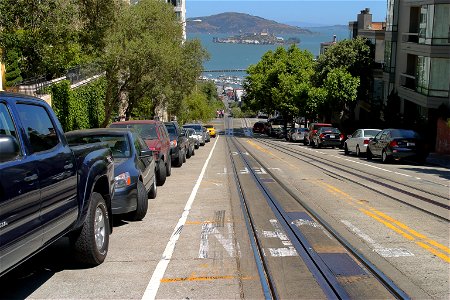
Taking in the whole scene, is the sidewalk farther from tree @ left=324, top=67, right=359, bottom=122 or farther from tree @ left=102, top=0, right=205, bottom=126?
tree @ left=324, top=67, right=359, bottom=122

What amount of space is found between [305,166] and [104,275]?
1577cm

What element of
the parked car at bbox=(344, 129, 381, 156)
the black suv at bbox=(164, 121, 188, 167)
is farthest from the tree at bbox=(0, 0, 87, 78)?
the parked car at bbox=(344, 129, 381, 156)

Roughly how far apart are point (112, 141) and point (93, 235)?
4436 millimetres

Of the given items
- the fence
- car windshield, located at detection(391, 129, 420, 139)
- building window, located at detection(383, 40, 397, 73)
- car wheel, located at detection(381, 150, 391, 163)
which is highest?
building window, located at detection(383, 40, 397, 73)

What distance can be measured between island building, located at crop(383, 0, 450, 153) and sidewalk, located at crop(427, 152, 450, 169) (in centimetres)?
72

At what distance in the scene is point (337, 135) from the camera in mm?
37844

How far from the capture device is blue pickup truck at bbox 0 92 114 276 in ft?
15.7

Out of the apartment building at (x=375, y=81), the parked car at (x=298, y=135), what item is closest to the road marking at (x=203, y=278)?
the apartment building at (x=375, y=81)

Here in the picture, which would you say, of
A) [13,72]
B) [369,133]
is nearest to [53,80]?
[13,72]

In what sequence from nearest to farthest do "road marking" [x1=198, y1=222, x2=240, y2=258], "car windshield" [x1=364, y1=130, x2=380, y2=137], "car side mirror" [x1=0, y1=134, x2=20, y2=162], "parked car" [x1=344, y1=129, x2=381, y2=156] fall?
"car side mirror" [x1=0, y1=134, x2=20, y2=162], "road marking" [x1=198, y1=222, x2=240, y2=258], "parked car" [x1=344, y1=129, x2=381, y2=156], "car windshield" [x1=364, y1=130, x2=380, y2=137]

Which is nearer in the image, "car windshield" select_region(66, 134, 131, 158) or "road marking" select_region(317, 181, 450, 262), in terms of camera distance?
"road marking" select_region(317, 181, 450, 262)

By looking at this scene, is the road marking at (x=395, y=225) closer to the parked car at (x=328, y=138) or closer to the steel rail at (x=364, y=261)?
the steel rail at (x=364, y=261)

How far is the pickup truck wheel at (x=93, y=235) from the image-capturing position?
267 inches

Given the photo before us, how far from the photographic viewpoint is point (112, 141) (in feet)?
36.5
